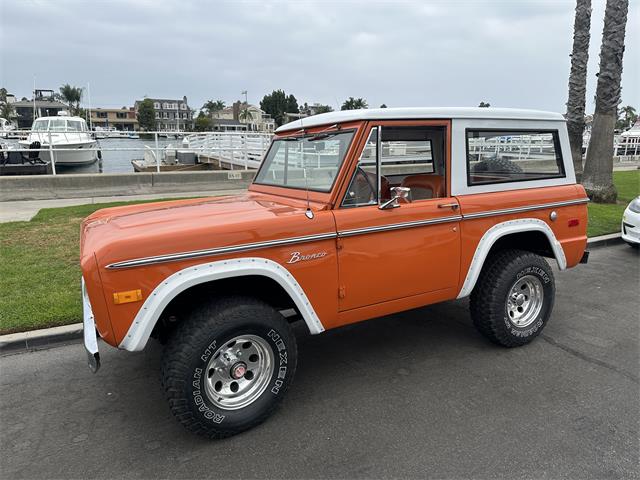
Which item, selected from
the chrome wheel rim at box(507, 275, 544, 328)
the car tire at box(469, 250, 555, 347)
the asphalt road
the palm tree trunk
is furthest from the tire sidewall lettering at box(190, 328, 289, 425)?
the palm tree trunk

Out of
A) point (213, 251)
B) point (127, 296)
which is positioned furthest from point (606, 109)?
point (127, 296)

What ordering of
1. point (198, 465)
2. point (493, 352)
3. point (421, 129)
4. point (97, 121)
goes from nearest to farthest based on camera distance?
point (198, 465)
point (421, 129)
point (493, 352)
point (97, 121)

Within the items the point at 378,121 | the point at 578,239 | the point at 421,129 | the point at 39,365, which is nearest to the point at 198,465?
the point at 39,365

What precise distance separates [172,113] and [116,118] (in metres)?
15.7

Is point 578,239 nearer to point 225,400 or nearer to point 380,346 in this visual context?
point 380,346

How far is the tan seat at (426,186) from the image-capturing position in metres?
3.60

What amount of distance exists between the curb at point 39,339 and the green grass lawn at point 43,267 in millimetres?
101

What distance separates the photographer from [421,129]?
3.44 meters

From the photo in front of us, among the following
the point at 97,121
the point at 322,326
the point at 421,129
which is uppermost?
the point at 97,121

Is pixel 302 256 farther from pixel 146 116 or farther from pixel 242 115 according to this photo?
pixel 242 115

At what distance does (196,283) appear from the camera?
2555 millimetres

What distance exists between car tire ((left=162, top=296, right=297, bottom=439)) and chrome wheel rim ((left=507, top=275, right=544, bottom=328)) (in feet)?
6.94

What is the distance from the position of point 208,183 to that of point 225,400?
1025cm

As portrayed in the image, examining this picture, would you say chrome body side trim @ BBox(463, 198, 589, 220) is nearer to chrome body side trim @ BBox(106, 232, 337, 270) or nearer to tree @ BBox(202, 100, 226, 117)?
chrome body side trim @ BBox(106, 232, 337, 270)
